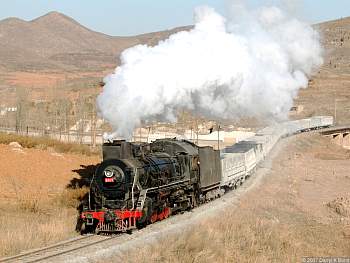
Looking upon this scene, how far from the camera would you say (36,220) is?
22953 mm

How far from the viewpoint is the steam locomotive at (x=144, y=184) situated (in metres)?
20.7

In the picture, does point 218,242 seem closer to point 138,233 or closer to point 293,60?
point 138,233

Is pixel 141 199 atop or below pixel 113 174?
below

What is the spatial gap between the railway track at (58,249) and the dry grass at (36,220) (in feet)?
1.98

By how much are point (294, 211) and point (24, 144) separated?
2338 cm

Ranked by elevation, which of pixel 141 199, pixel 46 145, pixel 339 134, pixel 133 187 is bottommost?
pixel 141 199

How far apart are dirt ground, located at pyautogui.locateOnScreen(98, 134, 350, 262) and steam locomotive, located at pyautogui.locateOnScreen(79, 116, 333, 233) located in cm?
131

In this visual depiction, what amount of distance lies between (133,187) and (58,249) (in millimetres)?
3543

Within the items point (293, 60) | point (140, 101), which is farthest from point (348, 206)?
point (140, 101)

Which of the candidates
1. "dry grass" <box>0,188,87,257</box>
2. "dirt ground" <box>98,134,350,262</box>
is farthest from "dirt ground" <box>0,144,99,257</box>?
"dirt ground" <box>98,134,350,262</box>

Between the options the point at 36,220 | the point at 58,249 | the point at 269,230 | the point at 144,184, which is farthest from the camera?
the point at 36,220

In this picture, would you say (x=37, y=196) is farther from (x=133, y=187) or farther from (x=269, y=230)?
(x=269, y=230)

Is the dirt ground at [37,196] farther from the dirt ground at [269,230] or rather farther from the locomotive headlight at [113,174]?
the dirt ground at [269,230]

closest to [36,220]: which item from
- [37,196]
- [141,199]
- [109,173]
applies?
[109,173]
